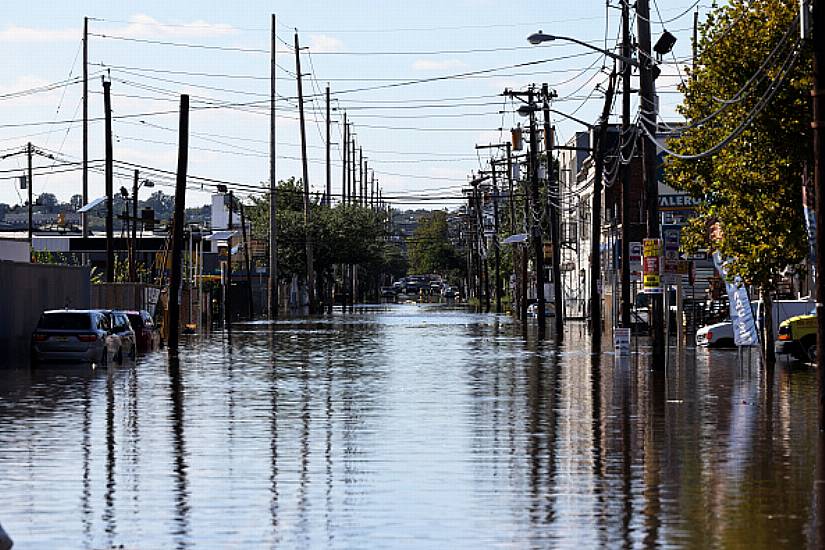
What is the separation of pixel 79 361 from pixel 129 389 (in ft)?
30.6

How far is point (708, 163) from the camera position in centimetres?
3669

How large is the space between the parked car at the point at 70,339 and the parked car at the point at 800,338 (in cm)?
1664

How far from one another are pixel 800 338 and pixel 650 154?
587 cm

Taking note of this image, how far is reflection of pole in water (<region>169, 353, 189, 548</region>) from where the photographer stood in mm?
13534

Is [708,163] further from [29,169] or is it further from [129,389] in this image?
[29,169]

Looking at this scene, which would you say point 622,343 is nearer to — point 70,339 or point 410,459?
point 70,339

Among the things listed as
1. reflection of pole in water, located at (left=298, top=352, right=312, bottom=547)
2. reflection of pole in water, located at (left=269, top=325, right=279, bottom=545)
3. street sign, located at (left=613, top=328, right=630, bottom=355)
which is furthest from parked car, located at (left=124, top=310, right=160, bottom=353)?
reflection of pole in water, located at (left=298, top=352, right=312, bottom=547)

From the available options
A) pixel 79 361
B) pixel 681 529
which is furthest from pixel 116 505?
pixel 79 361

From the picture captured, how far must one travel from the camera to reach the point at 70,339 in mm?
41094

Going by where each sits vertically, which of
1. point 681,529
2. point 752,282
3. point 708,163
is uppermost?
point 708,163

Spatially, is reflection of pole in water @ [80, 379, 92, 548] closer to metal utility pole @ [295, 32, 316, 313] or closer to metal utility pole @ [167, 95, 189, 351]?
metal utility pole @ [167, 95, 189, 351]

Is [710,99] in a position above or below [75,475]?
above

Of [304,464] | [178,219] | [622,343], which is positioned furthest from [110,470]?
[178,219]

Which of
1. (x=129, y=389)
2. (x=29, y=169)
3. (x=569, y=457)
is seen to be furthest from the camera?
(x=29, y=169)
